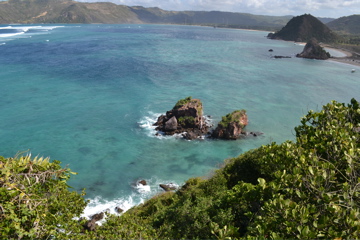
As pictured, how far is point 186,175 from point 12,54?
114279 millimetres

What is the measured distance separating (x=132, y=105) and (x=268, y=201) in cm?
5519

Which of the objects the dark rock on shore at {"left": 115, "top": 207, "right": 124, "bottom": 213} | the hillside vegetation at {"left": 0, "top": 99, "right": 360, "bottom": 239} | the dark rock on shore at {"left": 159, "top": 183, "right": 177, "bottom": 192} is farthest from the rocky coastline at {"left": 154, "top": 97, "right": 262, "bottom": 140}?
the hillside vegetation at {"left": 0, "top": 99, "right": 360, "bottom": 239}

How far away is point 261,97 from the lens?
2896 inches

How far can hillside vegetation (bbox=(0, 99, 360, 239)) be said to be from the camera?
30.1 ft

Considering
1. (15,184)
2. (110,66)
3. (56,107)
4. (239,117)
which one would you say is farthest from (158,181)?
(110,66)

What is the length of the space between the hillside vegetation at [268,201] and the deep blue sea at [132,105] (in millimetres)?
21026

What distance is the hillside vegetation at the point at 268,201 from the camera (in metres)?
9.19

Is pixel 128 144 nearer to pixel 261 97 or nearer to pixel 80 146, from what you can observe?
pixel 80 146

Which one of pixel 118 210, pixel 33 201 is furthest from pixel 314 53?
pixel 33 201

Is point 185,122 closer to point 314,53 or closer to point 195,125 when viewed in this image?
point 195,125

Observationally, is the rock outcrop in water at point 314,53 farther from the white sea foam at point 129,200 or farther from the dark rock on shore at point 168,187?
the white sea foam at point 129,200

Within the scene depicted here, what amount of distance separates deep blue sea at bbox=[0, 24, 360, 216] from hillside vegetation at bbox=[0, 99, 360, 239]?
2103 centimetres

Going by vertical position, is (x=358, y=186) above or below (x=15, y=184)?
above

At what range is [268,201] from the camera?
1173 centimetres
